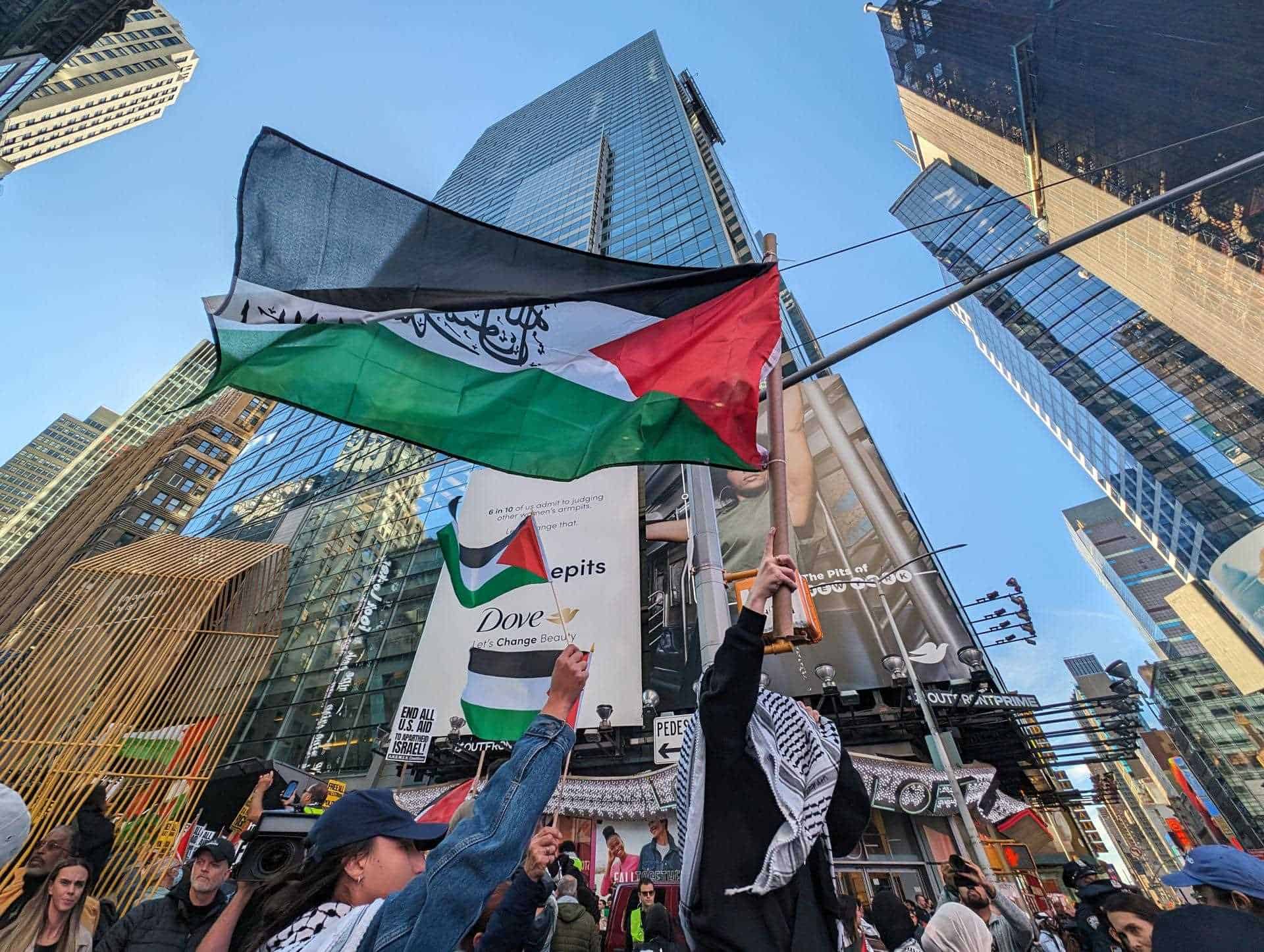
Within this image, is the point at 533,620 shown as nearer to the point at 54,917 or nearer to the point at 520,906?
the point at 54,917

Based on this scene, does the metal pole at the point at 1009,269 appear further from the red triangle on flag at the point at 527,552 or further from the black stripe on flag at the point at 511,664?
the black stripe on flag at the point at 511,664

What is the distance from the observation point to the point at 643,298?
3959 millimetres

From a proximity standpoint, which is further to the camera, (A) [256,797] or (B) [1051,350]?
(B) [1051,350]

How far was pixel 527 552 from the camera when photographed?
739 centimetres

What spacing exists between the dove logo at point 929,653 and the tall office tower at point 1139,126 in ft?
38.9

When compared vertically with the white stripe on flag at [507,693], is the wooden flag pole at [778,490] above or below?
below

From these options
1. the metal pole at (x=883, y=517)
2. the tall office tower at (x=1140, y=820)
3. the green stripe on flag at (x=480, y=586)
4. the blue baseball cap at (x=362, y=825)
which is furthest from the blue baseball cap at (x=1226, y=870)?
the tall office tower at (x=1140, y=820)

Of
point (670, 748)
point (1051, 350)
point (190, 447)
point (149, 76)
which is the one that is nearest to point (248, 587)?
point (670, 748)

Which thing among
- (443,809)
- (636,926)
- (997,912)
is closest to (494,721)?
(443,809)

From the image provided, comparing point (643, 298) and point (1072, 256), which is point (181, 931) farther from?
point (1072, 256)

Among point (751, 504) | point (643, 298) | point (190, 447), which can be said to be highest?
point (190, 447)

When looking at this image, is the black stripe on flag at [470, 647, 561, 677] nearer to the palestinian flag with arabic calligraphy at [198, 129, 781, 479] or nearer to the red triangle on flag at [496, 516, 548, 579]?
the red triangle on flag at [496, 516, 548, 579]

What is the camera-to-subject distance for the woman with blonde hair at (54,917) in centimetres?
269

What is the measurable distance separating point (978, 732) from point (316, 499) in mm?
29944
